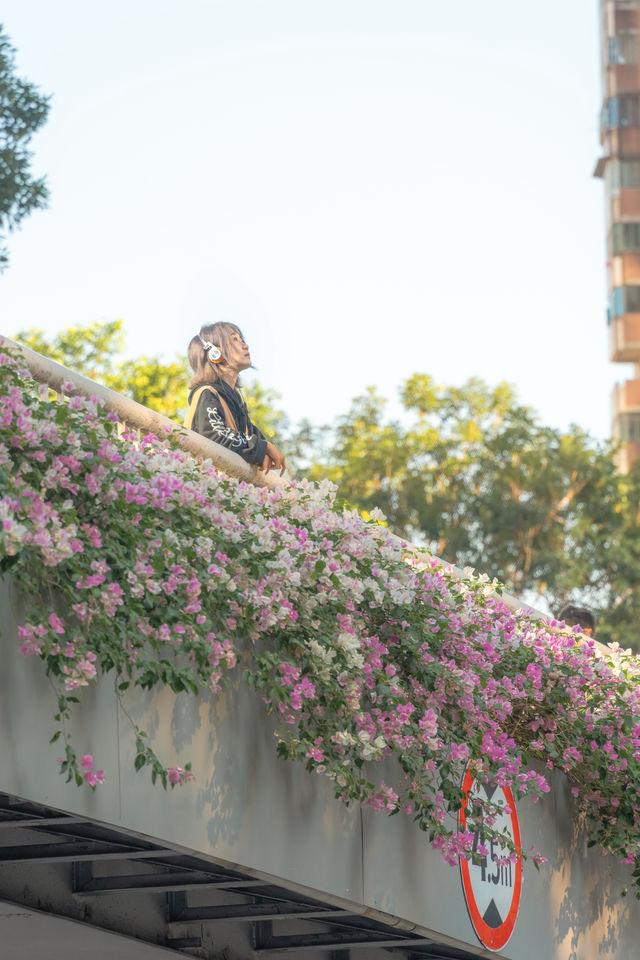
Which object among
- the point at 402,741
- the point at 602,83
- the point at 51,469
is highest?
the point at 602,83

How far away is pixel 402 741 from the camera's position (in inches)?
245

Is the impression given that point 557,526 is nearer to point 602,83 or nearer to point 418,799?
point 418,799

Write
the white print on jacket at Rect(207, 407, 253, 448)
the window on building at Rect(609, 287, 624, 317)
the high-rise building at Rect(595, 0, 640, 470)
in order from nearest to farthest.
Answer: the white print on jacket at Rect(207, 407, 253, 448)
the window on building at Rect(609, 287, 624, 317)
the high-rise building at Rect(595, 0, 640, 470)

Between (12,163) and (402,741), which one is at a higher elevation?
(12,163)

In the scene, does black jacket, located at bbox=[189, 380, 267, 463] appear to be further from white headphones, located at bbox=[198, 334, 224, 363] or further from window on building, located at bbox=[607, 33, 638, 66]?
window on building, located at bbox=[607, 33, 638, 66]

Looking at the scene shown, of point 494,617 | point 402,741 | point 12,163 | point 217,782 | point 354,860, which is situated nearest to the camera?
point 217,782

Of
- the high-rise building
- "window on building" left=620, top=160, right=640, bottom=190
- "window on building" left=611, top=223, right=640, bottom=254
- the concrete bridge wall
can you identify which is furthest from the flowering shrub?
"window on building" left=620, top=160, right=640, bottom=190

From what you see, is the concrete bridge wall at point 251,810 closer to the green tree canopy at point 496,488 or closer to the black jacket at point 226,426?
the black jacket at point 226,426

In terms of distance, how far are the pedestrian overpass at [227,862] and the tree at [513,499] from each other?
19.5 meters

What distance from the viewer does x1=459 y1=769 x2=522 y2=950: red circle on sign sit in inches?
299

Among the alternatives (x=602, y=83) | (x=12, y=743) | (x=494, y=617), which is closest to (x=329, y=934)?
(x=494, y=617)

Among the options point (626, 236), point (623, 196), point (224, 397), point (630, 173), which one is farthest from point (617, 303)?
point (224, 397)

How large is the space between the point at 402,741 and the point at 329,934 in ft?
8.90

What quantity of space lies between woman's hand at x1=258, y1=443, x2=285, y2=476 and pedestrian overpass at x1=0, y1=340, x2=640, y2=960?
42 cm
